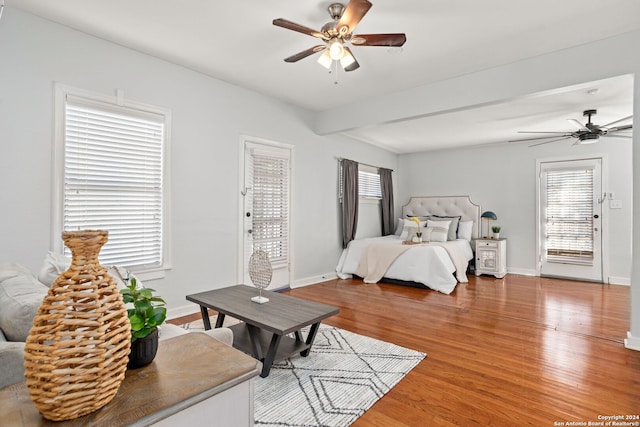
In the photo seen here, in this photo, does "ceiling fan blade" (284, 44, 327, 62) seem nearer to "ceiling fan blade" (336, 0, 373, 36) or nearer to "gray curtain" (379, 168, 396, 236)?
"ceiling fan blade" (336, 0, 373, 36)

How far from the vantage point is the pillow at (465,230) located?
6325mm

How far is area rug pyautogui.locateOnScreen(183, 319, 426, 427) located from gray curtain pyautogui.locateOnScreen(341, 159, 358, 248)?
9.52 ft

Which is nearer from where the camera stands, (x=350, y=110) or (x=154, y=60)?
(x=154, y=60)

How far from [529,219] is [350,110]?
13.1 ft

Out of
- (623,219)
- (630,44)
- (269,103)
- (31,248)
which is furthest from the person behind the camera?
(623,219)

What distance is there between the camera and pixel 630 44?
2732 millimetres

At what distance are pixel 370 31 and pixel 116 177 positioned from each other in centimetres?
263

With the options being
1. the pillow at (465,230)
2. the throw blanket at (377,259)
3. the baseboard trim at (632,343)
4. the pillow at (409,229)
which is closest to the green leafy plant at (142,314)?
the baseboard trim at (632,343)

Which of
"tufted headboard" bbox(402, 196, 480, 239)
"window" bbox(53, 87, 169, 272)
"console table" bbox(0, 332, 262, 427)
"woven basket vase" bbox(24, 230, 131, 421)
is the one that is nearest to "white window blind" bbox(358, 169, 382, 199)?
"tufted headboard" bbox(402, 196, 480, 239)

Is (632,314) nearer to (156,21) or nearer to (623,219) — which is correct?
(623,219)

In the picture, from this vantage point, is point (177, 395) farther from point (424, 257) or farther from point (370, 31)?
point (424, 257)

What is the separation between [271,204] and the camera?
445cm

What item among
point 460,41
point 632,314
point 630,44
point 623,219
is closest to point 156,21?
point 460,41

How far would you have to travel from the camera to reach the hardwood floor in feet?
6.13
